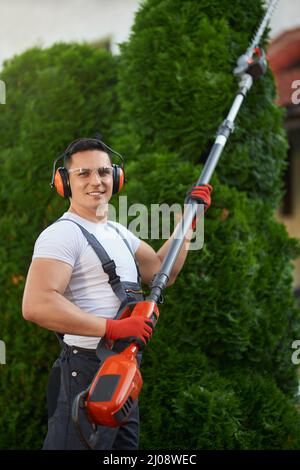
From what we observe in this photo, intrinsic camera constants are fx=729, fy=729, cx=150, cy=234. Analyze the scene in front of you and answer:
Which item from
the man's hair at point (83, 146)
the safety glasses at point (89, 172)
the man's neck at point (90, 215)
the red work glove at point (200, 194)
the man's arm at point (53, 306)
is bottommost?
the man's arm at point (53, 306)

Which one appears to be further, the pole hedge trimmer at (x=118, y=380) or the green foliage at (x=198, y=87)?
the green foliage at (x=198, y=87)

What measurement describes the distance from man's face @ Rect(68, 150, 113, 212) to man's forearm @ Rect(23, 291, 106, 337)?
1.60 ft

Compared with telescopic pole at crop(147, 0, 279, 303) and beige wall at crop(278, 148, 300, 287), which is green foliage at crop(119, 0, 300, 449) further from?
beige wall at crop(278, 148, 300, 287)

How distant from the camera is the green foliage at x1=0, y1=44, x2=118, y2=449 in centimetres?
454

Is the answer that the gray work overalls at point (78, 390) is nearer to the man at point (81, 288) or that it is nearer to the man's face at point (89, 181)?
the man at point (81, 288)

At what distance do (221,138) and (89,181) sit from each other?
96 centimetres

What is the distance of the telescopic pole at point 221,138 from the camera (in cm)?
328

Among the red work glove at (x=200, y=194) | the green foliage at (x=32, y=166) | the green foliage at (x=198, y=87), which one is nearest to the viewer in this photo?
the red work glove at (x=200, y=194)

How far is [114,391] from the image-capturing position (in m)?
2.76

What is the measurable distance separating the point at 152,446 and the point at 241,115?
2.05 meters

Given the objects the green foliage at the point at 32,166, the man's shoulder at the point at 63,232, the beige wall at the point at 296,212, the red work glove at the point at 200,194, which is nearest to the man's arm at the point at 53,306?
the man's shoulder at the point at 63,232

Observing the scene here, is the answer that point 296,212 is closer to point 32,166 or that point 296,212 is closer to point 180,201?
point 32,166

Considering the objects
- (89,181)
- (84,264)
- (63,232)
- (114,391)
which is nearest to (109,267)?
(84,264)

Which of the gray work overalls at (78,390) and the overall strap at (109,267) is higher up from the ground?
the overall strap at (109,267)
